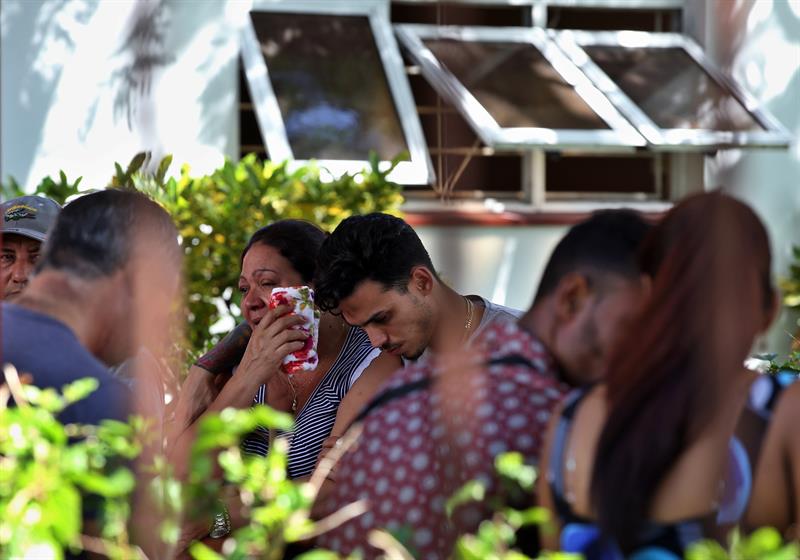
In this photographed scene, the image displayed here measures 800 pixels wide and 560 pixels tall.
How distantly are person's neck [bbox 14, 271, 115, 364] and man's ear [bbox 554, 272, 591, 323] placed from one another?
806mm

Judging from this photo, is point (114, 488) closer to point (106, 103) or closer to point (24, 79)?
point (106, 103)

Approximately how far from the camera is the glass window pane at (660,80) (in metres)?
7.40

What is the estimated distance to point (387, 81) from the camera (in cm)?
755

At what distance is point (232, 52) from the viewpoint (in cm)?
726

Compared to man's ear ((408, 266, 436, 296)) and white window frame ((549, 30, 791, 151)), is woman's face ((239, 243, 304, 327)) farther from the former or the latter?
white window frame ((549, 30, 791, 151))

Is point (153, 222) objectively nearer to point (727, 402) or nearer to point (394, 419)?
point (394, 419)

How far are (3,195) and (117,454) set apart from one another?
482 cm

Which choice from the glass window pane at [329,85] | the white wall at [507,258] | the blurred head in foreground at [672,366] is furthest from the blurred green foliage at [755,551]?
the glass window pane at [329,85]

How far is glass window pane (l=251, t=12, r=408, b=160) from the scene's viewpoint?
718 cm

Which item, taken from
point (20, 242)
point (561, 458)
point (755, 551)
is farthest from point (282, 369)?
point (755, 551)

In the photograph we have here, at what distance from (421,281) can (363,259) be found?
0.55 ft

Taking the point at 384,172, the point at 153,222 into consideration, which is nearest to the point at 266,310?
the point at 153,222

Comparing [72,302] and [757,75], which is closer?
[72,302]

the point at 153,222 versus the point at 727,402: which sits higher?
the point at 153,222
